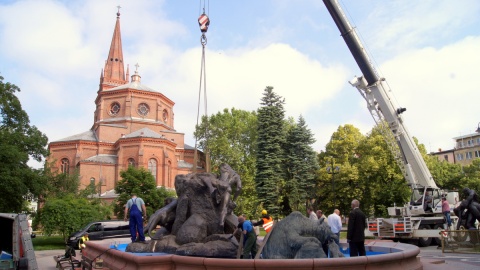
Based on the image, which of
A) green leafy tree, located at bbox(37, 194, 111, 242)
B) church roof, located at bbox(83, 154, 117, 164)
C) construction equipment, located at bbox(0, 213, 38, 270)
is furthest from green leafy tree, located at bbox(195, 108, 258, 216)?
construction equipment, located at bbox(0, 213, 38, 270)

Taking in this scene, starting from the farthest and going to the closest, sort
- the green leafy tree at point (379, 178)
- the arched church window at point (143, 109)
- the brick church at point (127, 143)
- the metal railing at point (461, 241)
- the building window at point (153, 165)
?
1. the arched church window at point (143, 109)
2. the building window at point (153, 165)
3. the brick church at point (127, 143)
4. the green leafy tree at point (379, 178)
5. the metal railing at point (461, 241)

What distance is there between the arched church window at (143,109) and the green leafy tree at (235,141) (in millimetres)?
9664

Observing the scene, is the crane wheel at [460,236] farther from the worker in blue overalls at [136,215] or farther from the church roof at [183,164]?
the church roof at [183,164]

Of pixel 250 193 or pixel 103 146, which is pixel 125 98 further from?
pixel 250 193

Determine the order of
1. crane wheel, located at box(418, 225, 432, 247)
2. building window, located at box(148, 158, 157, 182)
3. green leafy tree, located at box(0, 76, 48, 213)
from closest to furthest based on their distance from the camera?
crane wheel, located at box(418, 225, 432, 247) → green leafy tree, located at box(0, 76, 48, 213) → building window, located at box(148, 158, 157, 182)

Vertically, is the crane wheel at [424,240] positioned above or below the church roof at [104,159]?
below

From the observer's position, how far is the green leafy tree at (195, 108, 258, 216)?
143 feet

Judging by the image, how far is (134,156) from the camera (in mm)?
48688

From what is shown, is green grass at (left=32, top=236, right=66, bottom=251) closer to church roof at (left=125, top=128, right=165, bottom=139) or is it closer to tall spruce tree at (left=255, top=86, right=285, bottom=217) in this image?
tall spruce tree at (left=255, top=86, right=285, bottom=217)

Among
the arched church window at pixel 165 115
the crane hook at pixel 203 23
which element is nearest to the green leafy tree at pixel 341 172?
the crane hook at pixel 203 23

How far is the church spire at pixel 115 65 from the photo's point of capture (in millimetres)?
63575

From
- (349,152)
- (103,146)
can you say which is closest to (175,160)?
(103,146)

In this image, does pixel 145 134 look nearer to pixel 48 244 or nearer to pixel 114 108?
pixel 114 108

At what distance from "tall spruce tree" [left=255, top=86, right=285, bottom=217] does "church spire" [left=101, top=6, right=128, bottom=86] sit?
34.9 metres
